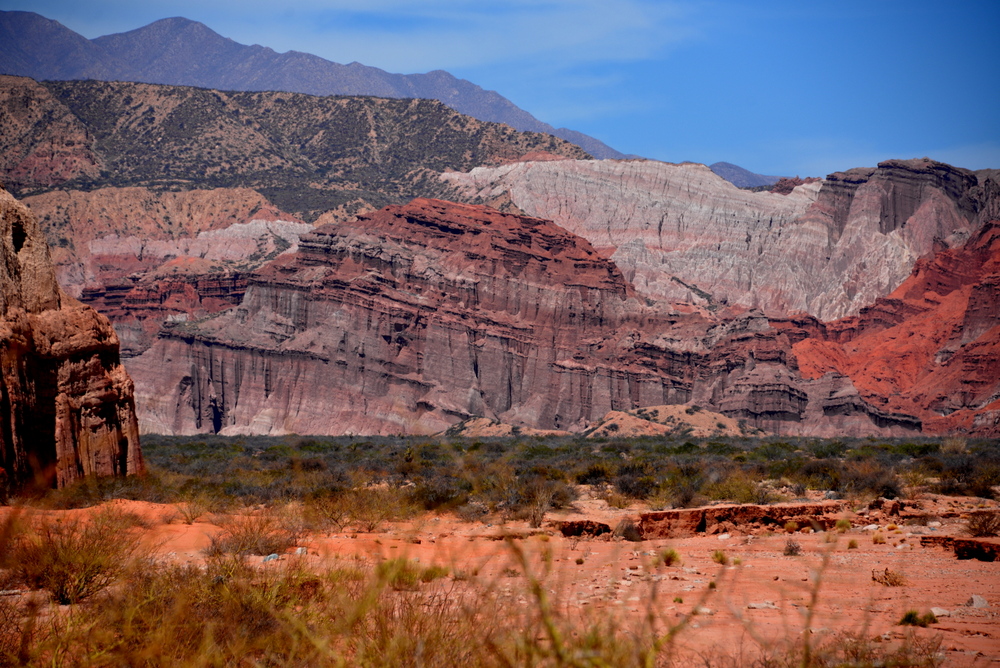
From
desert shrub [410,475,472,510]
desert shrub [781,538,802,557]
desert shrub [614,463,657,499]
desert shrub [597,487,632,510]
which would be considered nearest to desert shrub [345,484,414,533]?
desert shrub [410,475,472,510]

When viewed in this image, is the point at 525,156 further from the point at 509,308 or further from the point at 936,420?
the point at 936,420

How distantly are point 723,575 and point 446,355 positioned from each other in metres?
100

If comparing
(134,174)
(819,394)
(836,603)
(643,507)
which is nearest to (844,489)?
(643,507)

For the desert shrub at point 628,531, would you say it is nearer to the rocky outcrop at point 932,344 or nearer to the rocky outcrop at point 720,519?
the rocky outcrop at point 720,519

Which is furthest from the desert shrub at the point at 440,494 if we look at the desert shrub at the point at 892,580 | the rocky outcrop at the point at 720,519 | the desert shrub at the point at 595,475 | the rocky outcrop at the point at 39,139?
the rocky outcrop at the point at 39,139

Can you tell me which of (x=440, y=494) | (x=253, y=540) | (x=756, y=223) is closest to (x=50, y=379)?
(x=440, y=494)

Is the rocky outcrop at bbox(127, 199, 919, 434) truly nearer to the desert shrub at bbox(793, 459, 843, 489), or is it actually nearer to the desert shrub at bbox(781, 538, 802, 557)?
the desert shrub at bbox(793, 459, 843, 489)

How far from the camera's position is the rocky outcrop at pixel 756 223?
153125 mm

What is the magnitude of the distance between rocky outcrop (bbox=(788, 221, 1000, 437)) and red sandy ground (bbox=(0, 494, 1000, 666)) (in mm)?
80513

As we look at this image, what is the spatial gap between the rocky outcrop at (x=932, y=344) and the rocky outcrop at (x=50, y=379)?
279 ft

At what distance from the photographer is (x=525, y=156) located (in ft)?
641

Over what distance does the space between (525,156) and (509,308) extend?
86165 millimetres

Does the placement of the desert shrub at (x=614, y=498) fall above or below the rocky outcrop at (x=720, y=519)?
below

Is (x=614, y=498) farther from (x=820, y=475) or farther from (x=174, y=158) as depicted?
(x=174, y=158)
